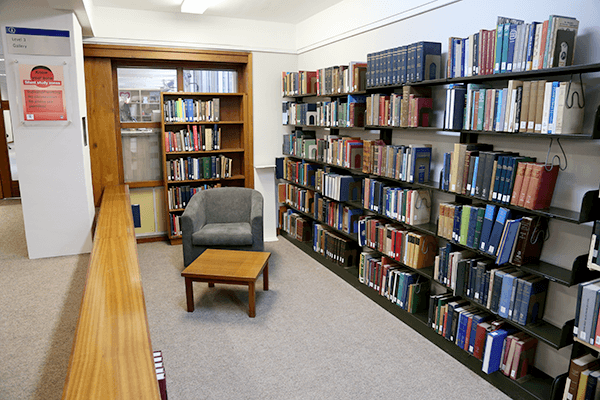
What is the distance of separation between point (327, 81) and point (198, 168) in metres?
2.11

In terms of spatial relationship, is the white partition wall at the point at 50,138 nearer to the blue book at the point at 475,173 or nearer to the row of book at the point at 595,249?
the blue book at the point at 475,173

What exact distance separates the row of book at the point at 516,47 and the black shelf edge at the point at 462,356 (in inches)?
73.0

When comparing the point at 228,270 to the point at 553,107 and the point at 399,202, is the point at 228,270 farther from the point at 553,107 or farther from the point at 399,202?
the point at 553,107

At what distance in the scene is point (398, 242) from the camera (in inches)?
137

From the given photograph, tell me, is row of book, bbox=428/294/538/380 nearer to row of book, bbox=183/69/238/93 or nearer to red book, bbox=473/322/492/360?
red book, bbox=473/322/492/360

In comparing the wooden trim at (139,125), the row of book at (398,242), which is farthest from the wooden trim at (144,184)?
the row of book at (398,242)

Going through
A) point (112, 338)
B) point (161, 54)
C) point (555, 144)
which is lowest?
point (112, 338)

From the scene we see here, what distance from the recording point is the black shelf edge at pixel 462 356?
2.48 m

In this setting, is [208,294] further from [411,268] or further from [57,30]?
[57,30]

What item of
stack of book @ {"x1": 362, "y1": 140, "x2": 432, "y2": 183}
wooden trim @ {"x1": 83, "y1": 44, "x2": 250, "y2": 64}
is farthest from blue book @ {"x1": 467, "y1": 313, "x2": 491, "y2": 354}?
wooden trim @ {"x1": 83, "y1": 44, "x2": 250, "y2": 64}

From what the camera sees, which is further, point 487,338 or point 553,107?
point 487,338

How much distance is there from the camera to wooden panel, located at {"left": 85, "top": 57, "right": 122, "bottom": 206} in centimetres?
496

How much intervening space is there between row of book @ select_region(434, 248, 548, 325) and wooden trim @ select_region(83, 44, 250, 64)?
378 cm

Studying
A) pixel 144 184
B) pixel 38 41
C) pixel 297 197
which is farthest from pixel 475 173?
pixel 144 184
